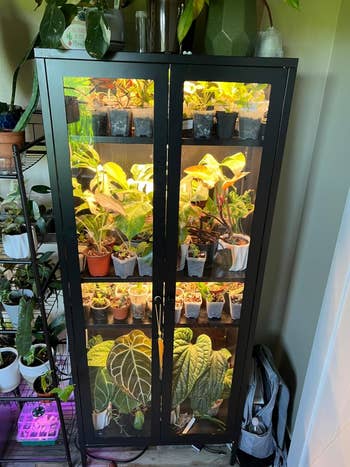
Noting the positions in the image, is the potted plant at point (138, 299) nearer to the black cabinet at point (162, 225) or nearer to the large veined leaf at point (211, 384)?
the black cabinet at point (162, 225)

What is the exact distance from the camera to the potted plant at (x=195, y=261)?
1.22 m

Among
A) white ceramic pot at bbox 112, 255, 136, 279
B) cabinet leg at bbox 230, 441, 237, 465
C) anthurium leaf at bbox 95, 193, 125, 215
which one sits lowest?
cabinet leg at bbox 230, 441, 237, 465

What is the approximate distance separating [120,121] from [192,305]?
732 mm

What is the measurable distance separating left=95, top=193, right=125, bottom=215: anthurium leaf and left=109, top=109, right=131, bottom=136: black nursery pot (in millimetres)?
216

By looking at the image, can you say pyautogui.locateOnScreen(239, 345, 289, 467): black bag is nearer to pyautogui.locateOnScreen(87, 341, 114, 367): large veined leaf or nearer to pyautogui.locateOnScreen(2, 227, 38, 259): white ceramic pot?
pyautogui.locateOnScreen(87, 341, 114, 367): large veined leaf

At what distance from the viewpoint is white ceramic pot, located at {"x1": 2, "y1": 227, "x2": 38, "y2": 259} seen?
116cm

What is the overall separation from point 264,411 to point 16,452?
116cm

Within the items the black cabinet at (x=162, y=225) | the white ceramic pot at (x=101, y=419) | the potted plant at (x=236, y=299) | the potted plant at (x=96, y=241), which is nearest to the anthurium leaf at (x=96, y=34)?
the black cabinet at (x=162, y=225)

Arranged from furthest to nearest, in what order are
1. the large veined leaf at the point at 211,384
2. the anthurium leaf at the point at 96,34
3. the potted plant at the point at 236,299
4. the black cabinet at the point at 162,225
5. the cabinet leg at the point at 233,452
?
the cabinet leg at the point at 233,452 < the large veined leaf at the point at 211,384 < the potted plant at the point at 236,299 < the black cabinet at the point at 162,225 < the anthurium leaf at the point at 96,34

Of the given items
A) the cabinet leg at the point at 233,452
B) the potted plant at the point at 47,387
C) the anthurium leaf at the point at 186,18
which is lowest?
the cabinet leg at the point at 233,452

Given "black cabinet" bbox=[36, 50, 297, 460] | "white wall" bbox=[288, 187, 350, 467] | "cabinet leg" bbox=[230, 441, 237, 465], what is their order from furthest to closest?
"cabinet leg" bbox=[230, 441, 237, 465] → "white wall" bbox=[288, 187, 350, 467] → "black cabinet" bbox=[36, 50, 297, 460]

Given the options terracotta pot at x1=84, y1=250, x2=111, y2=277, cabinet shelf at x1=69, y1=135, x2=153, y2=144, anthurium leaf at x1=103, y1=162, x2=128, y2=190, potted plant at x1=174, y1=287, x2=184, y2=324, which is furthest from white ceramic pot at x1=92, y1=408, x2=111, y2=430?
cabinet shelf at x1=69, y1=135, x2=153, y2=144

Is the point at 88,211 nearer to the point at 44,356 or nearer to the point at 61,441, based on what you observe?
the point at 44,356

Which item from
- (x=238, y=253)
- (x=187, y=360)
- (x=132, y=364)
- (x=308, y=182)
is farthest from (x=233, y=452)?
(x=308, y=182)
